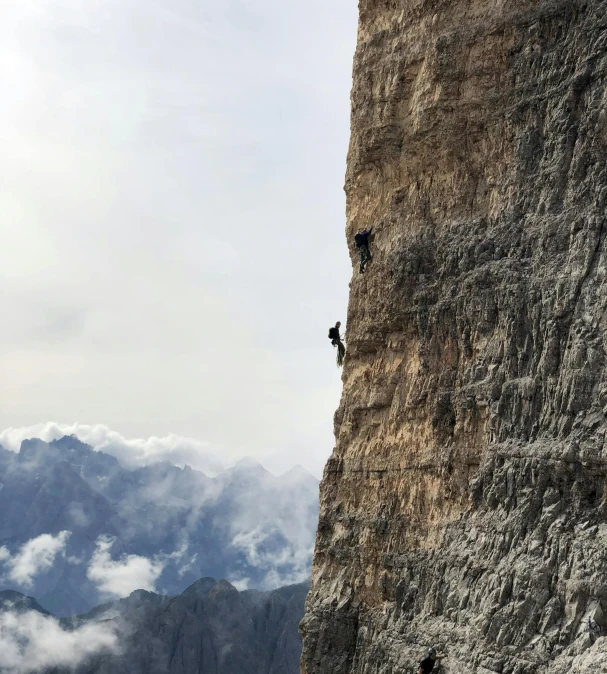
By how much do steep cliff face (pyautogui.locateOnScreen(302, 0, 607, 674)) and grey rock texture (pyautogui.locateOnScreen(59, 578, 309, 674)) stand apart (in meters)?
57.2

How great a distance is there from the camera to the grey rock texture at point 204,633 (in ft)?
242

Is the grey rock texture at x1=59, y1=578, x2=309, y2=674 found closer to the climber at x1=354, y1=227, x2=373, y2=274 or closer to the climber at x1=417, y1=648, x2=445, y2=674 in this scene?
the climber at x1=354, y1=227, x2=373, y2=274

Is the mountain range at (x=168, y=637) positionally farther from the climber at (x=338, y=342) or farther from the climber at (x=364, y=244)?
the climber at (x=364, y=244)

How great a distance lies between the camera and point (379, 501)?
63.9 ft

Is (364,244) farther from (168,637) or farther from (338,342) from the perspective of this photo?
(168,637)

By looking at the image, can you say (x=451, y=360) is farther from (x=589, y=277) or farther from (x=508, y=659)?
(x=508, y=659)

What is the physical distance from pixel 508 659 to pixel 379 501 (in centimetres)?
585

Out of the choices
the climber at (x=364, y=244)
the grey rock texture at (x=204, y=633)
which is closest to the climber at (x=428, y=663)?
the climber at (x=364, y=244)

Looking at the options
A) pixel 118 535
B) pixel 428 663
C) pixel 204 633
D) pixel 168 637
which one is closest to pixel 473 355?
pixel 428 663

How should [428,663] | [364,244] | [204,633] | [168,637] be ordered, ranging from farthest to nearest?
1. [204,633]
2. [168,637]
3. [364,244]
4. [428,663]

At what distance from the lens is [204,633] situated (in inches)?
2990

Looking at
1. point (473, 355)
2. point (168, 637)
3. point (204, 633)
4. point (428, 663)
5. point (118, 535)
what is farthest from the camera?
point (118, 535)

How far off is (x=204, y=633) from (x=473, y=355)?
209 feet

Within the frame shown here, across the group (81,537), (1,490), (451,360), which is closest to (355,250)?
→ (451,360)
